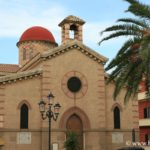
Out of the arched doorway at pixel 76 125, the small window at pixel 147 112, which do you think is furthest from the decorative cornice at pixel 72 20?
the small window at pixel 147 112

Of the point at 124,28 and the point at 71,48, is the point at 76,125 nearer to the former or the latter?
the point at 71,48

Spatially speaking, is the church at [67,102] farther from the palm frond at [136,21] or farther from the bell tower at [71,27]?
the palm frond at [136,21]

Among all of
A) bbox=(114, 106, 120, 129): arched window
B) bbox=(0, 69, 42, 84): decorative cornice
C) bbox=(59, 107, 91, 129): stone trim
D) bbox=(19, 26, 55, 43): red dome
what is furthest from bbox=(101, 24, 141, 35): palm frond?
bbox=(19, 26, 55, 43): red dome

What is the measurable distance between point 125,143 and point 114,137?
135 centimetres

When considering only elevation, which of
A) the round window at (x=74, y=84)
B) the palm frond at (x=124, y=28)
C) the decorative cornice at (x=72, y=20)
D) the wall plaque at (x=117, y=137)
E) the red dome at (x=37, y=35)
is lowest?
the wall plaque at (x=117, y=137)

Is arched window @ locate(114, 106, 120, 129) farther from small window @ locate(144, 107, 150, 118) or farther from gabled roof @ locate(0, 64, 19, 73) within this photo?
gabled roof @ locate(0, 64, 19, 73)

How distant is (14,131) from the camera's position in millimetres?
32188

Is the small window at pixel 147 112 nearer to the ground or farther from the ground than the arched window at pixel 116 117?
farther from the ground

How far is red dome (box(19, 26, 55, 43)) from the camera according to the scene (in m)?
49.6

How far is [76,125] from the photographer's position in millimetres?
35031

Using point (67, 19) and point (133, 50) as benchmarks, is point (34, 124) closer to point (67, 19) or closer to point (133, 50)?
point (67, 19)

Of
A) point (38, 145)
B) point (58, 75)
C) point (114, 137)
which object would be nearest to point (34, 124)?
point (38, 145)

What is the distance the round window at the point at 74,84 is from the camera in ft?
115

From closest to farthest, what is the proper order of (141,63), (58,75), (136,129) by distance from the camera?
(141,63), (58,75), (136,129)
